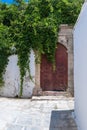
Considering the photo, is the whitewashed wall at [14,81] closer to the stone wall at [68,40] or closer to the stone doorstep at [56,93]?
the stone doorstep at [56,93]

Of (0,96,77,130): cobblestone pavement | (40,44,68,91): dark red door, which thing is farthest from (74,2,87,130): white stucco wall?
(40,44,68,91): dark red door

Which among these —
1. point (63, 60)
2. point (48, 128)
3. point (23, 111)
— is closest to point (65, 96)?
point (63, 60)

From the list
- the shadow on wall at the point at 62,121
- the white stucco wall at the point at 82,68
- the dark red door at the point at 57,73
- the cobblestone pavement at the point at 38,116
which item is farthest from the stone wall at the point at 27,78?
the white stucco wall at the point at 82,68

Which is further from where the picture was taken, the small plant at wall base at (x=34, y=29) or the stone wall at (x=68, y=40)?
the stone wall at (x=68, y=40)

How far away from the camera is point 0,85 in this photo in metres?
13.1

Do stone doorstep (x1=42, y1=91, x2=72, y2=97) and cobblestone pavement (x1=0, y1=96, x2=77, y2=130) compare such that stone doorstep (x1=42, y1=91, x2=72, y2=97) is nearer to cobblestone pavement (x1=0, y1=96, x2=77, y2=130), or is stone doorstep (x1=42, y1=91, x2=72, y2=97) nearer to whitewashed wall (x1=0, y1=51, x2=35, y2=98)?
whitewashed wall (x1=0, y1=51, x2=35, y2=98)

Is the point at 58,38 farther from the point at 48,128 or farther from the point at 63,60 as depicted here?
the point at 48,128

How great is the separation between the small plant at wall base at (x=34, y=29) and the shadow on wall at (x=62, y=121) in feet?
14.3

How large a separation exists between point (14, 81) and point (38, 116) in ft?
16.2

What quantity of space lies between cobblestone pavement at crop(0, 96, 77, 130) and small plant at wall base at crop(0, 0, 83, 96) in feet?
7.37

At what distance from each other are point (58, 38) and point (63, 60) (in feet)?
3.59

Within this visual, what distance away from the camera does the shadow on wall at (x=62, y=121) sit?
7062mm

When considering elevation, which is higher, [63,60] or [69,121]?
[63,60]

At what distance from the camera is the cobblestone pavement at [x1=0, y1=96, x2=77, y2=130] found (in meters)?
7.25
